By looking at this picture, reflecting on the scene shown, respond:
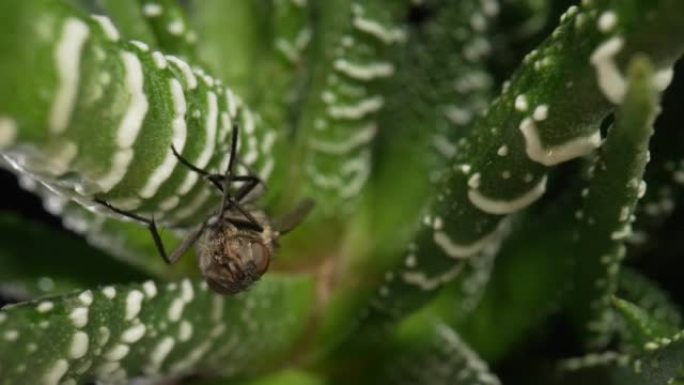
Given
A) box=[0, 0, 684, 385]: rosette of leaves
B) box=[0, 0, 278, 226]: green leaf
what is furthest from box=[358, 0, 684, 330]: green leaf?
box=[0, 0, 278, 226]: green leaf

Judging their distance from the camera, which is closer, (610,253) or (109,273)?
(610,253)

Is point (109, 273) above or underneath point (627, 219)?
underneath

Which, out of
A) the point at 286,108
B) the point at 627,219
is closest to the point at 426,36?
the point at 286,108

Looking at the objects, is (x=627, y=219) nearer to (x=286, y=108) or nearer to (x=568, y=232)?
(x=568, y=232)

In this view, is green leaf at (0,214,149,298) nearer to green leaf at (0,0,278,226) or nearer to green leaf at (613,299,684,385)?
green leaf at (0,0,278,226)

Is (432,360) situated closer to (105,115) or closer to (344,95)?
(344,95)

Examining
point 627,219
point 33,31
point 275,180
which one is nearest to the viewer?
point 33,31
